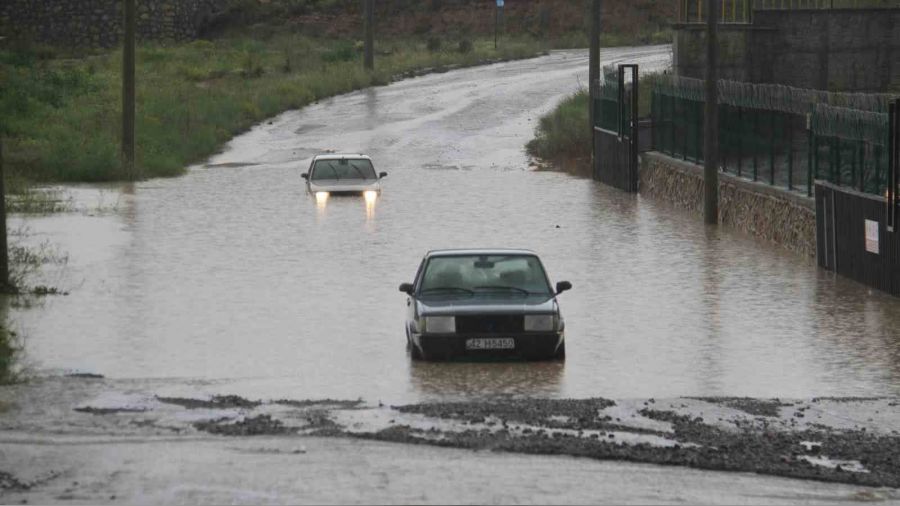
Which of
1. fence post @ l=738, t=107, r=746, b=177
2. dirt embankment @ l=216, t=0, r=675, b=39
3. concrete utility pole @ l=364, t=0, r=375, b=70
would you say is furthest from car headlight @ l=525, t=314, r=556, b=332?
dirt embankment @ l=216, t=0, r=675, b=39

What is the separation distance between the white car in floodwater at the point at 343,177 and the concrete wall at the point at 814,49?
11969mm

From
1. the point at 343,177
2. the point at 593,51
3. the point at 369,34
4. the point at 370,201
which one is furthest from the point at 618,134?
the point at 369,34

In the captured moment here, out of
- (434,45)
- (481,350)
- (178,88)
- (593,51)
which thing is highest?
(434,45)

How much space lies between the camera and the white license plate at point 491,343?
66.0 ft

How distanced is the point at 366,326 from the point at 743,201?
1567 centimetres

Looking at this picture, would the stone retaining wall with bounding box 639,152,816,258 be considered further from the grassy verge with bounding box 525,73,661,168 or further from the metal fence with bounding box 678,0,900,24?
the grassy verge with bounding box 525,73,661,168

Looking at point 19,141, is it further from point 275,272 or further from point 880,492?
point 880,492

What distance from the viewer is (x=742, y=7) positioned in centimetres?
5316

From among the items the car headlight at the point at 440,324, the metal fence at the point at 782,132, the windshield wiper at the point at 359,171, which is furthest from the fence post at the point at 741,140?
the car headlight at the point at 440,324

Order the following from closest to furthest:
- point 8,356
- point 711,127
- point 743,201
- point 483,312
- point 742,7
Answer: point 483,312, point 8,356, point 743,201, point 711,127, point 742,7

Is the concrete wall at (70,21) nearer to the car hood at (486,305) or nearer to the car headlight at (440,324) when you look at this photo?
the car hood at (486,305)

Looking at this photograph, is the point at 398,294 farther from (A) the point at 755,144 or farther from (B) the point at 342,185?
(B) the point at 342,185

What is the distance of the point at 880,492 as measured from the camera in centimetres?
1420

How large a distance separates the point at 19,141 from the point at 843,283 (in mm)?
30510
